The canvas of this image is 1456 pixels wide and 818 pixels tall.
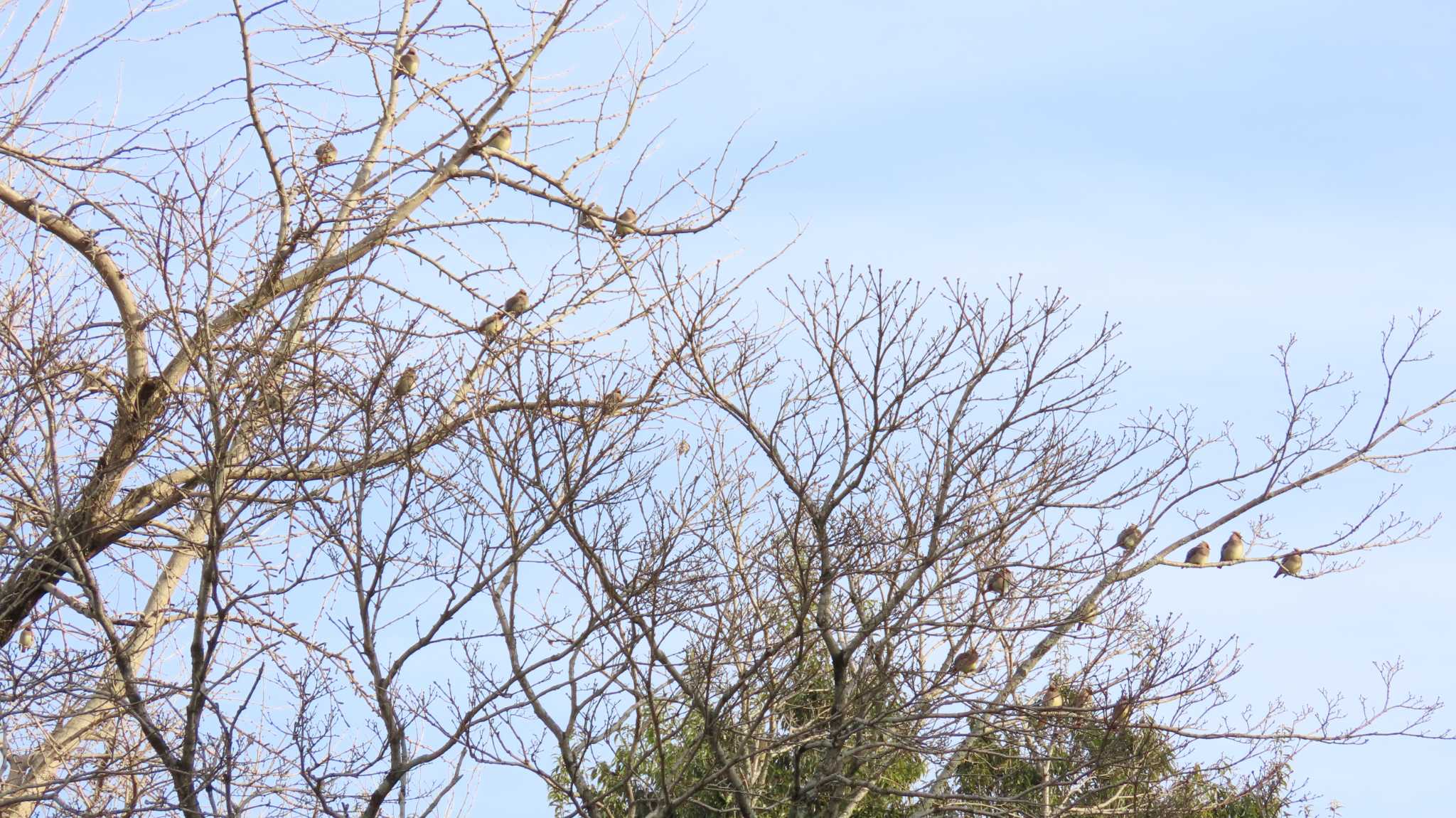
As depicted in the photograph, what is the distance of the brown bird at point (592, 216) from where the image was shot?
787 centimetres

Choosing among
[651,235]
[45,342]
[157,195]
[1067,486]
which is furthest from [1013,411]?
[45,342]

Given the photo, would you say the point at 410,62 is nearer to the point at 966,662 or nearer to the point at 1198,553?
the point at 966,662

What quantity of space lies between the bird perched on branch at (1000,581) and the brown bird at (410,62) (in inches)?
190

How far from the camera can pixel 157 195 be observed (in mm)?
6078

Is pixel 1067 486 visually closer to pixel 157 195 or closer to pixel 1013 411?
pixel 1013 411

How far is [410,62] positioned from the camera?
8.46m

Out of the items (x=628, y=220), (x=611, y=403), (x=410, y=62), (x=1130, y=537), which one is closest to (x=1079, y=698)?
(x=1130, y=537)

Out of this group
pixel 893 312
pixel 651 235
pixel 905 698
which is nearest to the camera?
pixel 893 312

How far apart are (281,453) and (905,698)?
12.1 ft

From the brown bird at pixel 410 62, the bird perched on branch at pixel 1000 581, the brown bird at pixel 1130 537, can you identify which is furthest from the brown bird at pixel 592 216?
the brown bird at pixel 1130 537

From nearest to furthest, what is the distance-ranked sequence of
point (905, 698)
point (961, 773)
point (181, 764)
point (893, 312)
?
point (181, 764) < point (893, 312) < point (905, 698) < point (961, 773)

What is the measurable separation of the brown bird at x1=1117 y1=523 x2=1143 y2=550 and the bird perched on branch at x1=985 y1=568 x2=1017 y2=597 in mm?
1546

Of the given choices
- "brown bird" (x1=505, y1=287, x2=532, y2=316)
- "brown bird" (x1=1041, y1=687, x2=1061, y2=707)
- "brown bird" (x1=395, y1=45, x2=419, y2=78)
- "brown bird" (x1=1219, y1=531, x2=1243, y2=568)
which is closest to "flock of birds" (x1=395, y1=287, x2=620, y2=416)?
"brown bird" (x1=505, y1=287, x2=532, y2=316)

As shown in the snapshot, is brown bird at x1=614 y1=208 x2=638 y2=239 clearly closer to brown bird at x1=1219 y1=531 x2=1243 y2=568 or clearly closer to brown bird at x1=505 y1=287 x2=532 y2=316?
brown bird at x1=505 y1=287 x2=532 y2=316
